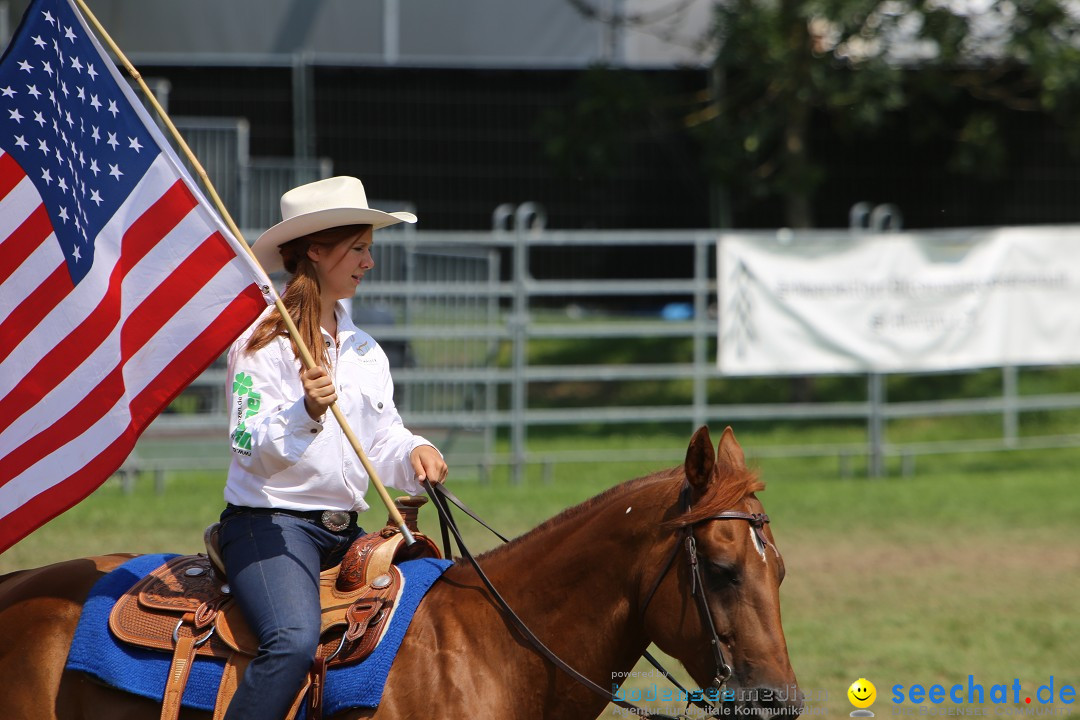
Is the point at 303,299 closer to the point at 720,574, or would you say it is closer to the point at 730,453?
the point at 730,453

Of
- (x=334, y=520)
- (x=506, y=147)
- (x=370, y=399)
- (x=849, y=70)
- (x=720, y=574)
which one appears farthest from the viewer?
(x=506, y=147)

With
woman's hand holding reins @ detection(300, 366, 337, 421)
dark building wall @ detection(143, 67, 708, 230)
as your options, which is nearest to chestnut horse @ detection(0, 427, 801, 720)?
woman's hand holding reins @ detection(300, 366, 337, 421)

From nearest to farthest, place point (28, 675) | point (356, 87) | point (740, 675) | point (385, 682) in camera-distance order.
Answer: point (740, 675), point (385, 682), point (28, 675), point (356, 87)

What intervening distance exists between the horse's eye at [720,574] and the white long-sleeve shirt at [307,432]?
1024 millimetres

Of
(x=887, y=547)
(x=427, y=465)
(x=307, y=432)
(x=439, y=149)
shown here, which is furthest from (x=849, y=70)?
(x=307, y=432)

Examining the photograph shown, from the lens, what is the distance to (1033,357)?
12398 mm

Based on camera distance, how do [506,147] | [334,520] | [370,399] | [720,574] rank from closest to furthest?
[720,574], [334,520], [370,399], [506,147]

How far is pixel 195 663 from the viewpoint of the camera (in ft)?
10.7

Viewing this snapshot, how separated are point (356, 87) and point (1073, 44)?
887cm

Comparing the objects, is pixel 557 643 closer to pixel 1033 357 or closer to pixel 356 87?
pixel 1033 357

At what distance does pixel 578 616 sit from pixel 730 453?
595 millimetres

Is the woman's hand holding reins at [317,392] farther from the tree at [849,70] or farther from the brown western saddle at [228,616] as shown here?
the tree at [849,70]

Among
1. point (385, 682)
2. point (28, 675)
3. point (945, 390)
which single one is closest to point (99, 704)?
point (28, 675)

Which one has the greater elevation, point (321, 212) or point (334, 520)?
point (321, 212)
